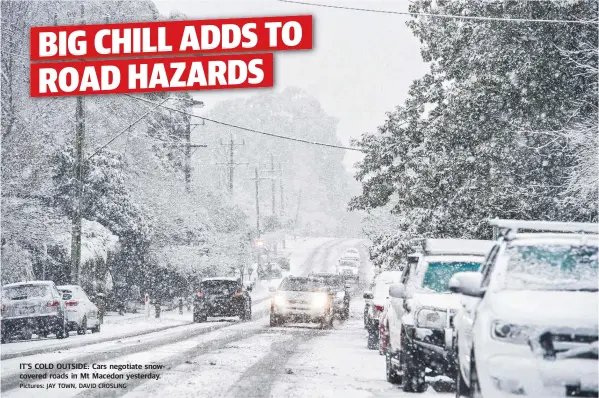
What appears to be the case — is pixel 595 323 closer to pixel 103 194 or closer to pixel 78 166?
pixel 78 166

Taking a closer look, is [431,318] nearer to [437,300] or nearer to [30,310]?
[437,300]

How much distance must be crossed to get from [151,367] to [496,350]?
866cm

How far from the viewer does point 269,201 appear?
145500 mm

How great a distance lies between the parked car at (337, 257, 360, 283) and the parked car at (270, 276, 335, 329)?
3675 cm

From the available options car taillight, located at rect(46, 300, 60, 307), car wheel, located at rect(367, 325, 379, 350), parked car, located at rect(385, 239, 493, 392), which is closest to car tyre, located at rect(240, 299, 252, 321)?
car taillight, located at rect(46, 300, 60, 307)

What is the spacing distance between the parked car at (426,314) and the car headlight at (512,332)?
371 cm

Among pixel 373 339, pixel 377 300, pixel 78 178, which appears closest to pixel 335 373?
pixel 377 300

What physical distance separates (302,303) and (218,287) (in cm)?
526

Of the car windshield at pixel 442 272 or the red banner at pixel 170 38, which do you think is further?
the red banner at pixel 170 38

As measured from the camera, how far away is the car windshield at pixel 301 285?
30.8 meters

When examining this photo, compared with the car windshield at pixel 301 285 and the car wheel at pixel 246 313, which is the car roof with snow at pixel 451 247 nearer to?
the car windshield at pixel 301 285

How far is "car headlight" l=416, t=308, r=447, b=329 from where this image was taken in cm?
1273

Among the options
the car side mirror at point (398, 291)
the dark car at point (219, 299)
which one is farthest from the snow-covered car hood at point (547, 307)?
the dark car at point (219, 299)

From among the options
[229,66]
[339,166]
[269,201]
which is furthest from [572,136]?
[339,166]
